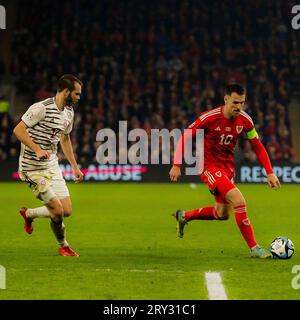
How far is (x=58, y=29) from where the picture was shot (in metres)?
33.8

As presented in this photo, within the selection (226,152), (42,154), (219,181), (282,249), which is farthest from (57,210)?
(282,249)

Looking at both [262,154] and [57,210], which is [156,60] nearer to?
[262,154]

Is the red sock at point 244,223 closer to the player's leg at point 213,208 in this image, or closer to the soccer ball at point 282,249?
the soccer ball at point 282,249

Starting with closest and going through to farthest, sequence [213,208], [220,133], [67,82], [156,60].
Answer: [67,82], [220,133], [213,208], [156,60]

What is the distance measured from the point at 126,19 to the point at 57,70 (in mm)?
3884

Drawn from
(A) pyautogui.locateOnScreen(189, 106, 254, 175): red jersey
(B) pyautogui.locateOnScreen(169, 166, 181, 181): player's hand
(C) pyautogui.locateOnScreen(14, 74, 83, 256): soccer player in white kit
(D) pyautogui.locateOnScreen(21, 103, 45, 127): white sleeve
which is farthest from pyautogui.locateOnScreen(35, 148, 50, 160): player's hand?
(A) pyautogui.locateOnScreen(189, 106, 254, 175): red jersey

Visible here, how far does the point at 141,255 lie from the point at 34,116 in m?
2.06

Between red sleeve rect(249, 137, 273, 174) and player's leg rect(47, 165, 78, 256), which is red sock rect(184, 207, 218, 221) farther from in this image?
player's leg rect(47, 165, 78, 256)

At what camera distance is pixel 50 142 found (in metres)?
10.0

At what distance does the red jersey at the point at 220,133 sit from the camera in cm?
1023

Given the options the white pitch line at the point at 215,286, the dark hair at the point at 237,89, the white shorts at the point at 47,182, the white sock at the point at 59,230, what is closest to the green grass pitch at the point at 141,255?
the white pitch line at the point at 215,286

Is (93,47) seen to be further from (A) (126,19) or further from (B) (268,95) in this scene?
(B) (268,95)

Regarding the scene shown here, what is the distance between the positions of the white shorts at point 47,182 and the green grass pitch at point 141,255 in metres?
0.72

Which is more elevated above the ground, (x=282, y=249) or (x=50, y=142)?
(x=50, y=142)
